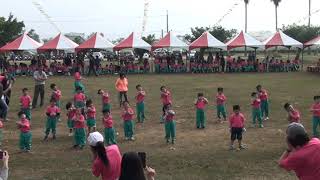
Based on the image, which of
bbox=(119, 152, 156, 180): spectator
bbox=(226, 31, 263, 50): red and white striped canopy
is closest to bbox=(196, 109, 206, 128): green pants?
bbox=(119, 152, 156, 180): spectator

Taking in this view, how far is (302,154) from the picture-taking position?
536cm

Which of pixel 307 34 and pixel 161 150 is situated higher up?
pixel 307 34

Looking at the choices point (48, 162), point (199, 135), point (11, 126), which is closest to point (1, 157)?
point (48, 162)

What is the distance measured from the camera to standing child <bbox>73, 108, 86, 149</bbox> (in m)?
13.3

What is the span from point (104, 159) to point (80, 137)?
748cm

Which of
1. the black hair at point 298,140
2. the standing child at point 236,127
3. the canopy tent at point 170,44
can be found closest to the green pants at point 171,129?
the standing child at point 236,127

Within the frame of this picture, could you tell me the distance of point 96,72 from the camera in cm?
3766

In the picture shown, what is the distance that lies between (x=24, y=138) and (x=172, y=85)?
54.6 feet

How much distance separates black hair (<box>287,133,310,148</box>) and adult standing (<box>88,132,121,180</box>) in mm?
2010

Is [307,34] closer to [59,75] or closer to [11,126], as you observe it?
[59,75]

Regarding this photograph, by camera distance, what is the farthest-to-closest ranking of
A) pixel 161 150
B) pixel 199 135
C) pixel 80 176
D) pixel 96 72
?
pixel 96 72, pixel 199 135, pixel 161 150, pixel 80 176

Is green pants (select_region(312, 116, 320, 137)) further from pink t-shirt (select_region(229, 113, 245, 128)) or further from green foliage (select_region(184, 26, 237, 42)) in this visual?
green foliage (select_region(184, 26, 237, 42))

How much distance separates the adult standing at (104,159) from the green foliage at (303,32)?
61.7m

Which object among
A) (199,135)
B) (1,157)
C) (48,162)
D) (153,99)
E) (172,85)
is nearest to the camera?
(1,157)
